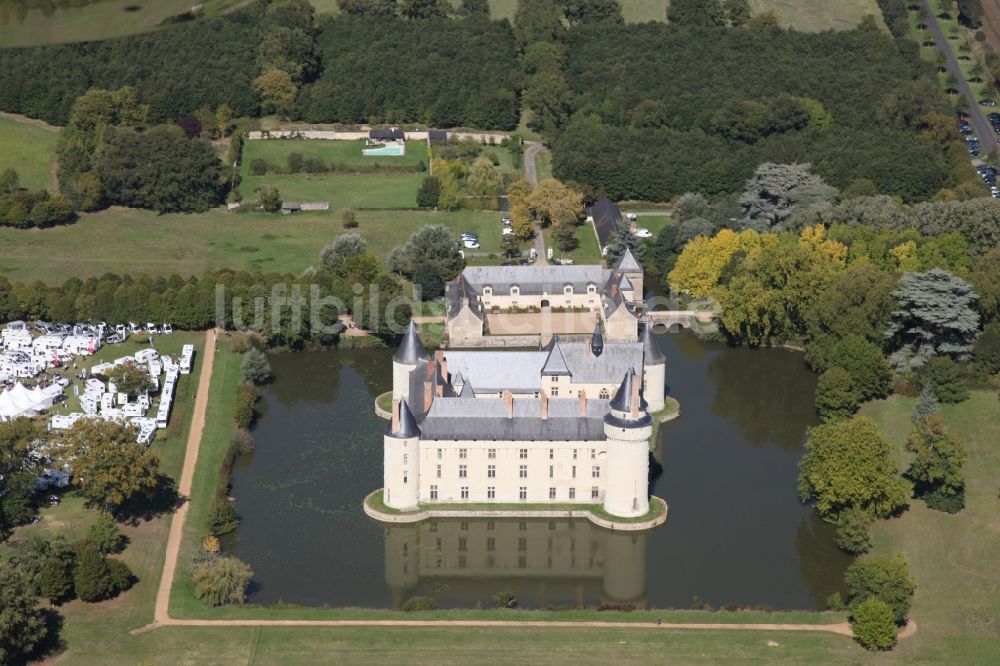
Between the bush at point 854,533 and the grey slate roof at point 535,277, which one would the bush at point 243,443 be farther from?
the bush at point 854,533

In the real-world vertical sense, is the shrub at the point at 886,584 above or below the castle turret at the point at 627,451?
below

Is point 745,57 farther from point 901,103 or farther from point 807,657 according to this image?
point 807,657

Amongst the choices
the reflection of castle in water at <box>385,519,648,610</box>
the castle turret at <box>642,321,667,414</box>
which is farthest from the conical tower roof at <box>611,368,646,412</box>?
the castle turret at <box>642,321,667,414</box>

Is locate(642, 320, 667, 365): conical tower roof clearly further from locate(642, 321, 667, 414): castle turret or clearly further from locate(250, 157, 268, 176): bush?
locate(250, 157, 268, 176): bush

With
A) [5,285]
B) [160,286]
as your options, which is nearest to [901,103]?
[160,286]

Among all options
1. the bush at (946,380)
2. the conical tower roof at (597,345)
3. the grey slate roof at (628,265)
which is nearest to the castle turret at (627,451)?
the conical tower roof at (597,345)

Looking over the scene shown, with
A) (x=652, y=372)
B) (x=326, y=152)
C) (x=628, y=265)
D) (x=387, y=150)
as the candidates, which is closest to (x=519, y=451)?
(x=652, y=372)
